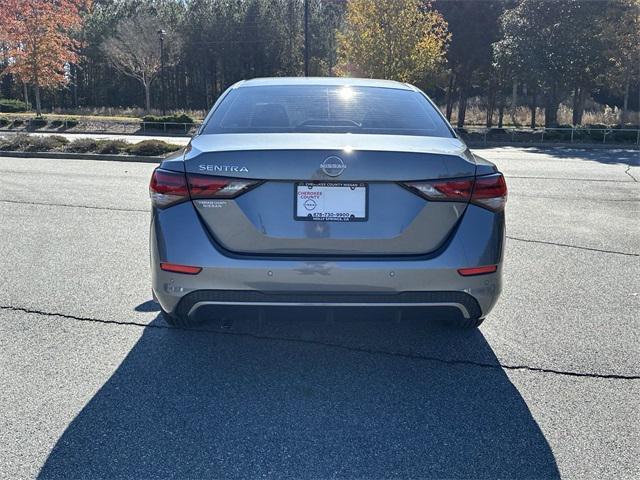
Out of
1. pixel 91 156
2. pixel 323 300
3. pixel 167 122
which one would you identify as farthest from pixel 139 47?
pixel 323 300

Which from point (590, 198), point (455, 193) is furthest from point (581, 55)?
point (455, 193)

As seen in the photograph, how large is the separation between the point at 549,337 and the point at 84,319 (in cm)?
320

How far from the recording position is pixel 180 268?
313 cm

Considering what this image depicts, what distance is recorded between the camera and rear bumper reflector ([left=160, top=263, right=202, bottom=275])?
3102mm

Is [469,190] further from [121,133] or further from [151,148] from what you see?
[121,133]

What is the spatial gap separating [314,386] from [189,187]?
1278 mm

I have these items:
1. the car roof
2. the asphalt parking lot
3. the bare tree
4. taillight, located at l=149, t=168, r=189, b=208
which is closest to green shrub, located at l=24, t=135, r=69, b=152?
the asphalt parking lot

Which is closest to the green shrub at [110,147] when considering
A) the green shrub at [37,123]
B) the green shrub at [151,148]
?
the green shrub at [151,148]

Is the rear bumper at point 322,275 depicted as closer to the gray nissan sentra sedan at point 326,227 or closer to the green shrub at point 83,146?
the gray nissan sentra sedan at point 326,227

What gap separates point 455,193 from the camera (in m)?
3.11

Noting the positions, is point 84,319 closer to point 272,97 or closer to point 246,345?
point 246,345

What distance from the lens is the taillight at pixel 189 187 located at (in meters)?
3.04

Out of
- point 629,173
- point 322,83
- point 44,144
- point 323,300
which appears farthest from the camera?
point 44,144

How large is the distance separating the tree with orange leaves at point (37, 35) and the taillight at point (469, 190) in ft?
111
